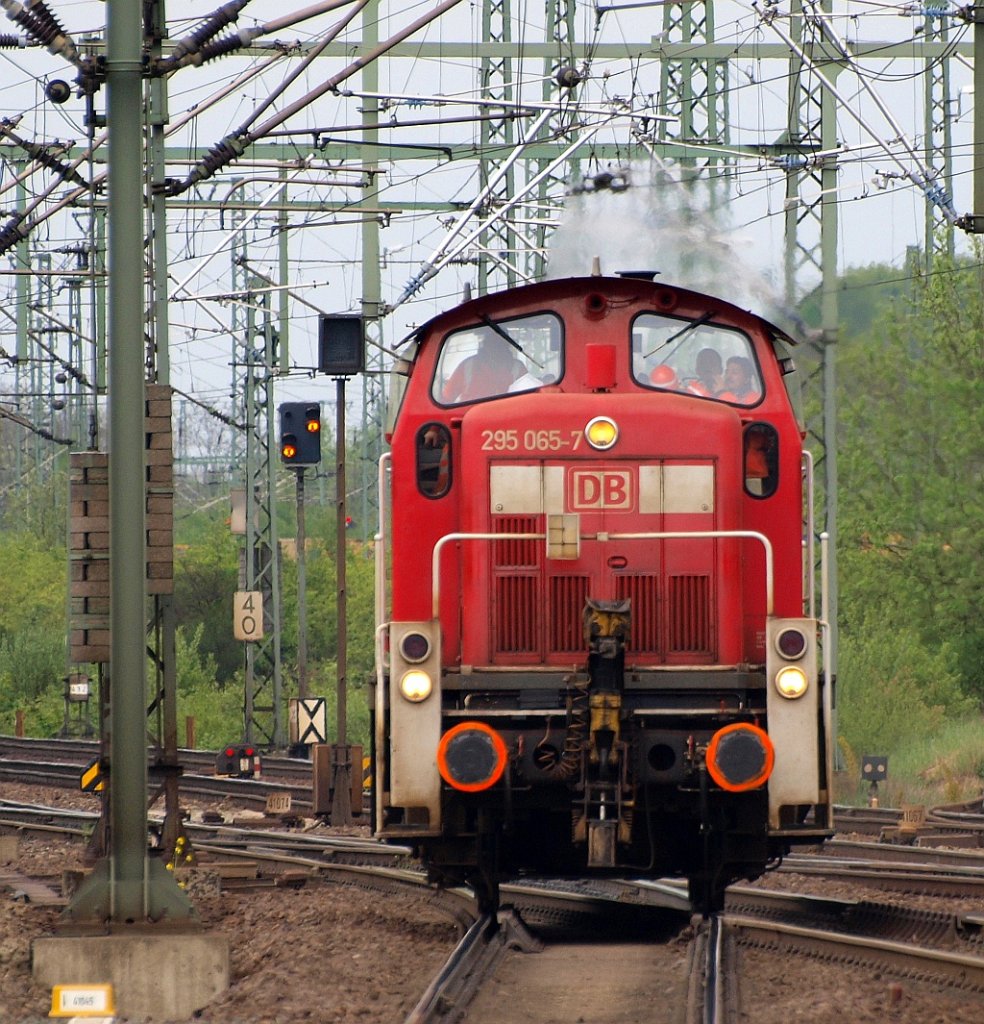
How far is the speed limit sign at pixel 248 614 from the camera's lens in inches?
1232

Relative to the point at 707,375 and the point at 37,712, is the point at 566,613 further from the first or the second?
the point at 37,712

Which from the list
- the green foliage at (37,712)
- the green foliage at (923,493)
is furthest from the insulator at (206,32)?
the green foliage at (37,712)

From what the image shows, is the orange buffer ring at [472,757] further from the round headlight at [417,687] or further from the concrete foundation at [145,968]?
the concrete foundation at [145,968]

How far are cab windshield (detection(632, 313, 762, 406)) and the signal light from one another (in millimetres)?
14107

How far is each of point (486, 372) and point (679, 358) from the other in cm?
113

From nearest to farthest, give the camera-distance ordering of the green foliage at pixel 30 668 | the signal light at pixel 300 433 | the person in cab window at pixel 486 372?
1. the person in cab window at pixel 486 372
2. the signal light at pixel 300 433
3. the green foliage at pixel 30 668

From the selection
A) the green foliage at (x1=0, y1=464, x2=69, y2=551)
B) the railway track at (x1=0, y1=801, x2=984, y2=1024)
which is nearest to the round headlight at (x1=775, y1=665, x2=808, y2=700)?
the railway track at (x1=0, y1=801, x2=984, y2=1024)

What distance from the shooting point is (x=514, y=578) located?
33.9 ft

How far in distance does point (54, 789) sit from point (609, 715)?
62.3 ft

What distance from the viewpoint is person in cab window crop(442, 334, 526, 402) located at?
1059 cm

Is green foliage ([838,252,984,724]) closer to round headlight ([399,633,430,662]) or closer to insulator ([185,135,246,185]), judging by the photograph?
insulator ([185,135,246,185])

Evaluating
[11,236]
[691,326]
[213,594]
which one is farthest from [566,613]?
[213,594]

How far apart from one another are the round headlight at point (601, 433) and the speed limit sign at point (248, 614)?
70.4ft

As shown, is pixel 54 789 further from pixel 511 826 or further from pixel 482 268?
pixel 511 826
